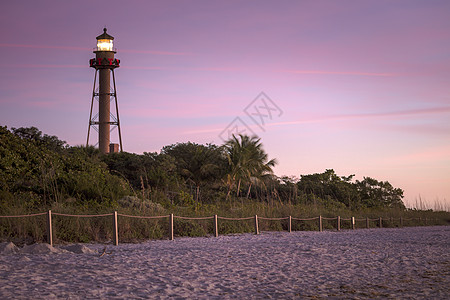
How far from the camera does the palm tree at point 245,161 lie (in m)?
37.8

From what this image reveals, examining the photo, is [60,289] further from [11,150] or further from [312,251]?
[11,150]

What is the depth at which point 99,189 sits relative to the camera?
52.7 feet

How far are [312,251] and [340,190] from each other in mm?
29828

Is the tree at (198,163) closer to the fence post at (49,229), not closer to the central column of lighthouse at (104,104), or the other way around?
the central column of lighthouse at (104,104)

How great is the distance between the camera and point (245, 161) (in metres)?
38.0

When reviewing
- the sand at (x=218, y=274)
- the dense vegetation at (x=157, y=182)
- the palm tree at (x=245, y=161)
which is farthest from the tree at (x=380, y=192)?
the sand at (x=218, y=274)

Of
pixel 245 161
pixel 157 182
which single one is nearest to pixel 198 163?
pixel 245 161

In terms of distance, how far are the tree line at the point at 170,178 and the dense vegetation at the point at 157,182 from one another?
0.04 metres

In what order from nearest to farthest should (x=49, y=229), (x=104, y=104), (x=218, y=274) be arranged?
1. (x=218, y=274)
2. (x=49, y=229)
3. (x=104, y=104)

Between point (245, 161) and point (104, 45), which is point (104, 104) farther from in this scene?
point (245, 161)

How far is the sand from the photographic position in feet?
19.0

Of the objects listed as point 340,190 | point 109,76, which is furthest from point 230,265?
point 109,76

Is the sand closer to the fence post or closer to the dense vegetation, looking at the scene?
the fence post

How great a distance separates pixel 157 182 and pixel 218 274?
22462mm
